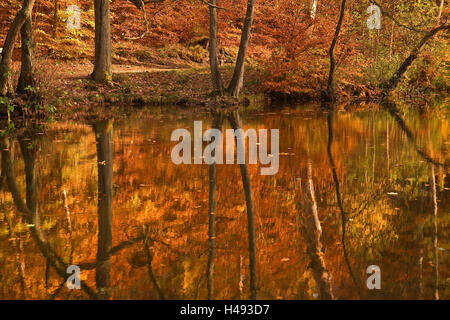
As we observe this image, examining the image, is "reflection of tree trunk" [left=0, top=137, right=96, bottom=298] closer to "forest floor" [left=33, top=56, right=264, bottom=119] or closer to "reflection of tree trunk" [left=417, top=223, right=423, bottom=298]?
"reflection of tree trunk" [left=417, top=223, right=423, bottom=298]

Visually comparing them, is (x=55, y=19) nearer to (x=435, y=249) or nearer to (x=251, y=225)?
(x=251, y=225)

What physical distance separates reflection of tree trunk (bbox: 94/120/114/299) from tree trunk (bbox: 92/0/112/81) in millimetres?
10141

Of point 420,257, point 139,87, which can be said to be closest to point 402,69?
point 139,87

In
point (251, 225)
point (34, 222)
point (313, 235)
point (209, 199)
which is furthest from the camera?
point (209, 199)

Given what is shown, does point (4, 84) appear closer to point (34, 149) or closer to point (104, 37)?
point (34, 149)

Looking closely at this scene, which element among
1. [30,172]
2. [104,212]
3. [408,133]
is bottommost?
[104,212]

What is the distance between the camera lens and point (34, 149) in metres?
10.7

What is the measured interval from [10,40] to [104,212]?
10.1 meters

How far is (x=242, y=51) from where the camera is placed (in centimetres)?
2073

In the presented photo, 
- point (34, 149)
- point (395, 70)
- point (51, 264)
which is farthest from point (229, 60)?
point (51, 264)

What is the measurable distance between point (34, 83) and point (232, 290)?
12516mm

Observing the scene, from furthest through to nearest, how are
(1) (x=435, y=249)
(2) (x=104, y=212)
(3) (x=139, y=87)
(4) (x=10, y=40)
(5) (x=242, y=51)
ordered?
1. (3) (x=139, y=87)
2. (5) (x=242, y=51)
3. (4) (x=10, y=40)
4. (2) (x=104, y=212)
5. (1) (x=435, y=249)

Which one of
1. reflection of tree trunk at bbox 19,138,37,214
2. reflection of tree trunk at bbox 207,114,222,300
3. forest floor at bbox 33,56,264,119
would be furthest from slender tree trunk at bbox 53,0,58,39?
reflection of tree trunk at bbox 207,114,222,300

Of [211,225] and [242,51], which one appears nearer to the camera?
[211,225]
